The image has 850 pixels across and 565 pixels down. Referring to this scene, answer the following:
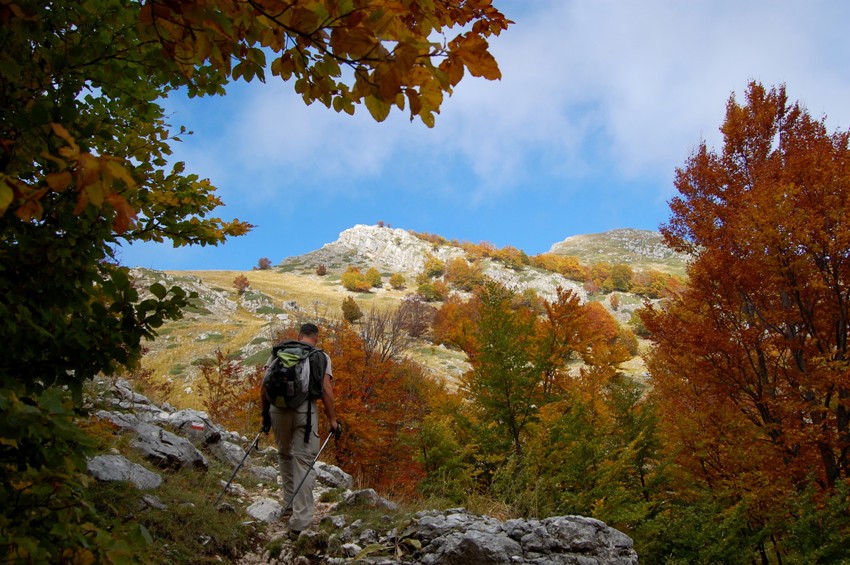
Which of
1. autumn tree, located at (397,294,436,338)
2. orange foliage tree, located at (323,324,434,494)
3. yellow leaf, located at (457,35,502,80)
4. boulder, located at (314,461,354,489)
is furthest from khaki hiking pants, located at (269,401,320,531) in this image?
autumn tree, located at (397,294,436,338)

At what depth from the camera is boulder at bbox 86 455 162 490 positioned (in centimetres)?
415

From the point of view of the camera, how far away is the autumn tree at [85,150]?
46.4 inches

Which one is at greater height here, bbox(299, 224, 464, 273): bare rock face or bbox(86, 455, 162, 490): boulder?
bbox(299, 224, 464, 273): bare rock face

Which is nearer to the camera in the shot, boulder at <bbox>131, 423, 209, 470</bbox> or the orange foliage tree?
boulder at <bbox>131, 423, 209, 470</bbox>

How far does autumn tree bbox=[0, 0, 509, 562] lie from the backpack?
9.37ft

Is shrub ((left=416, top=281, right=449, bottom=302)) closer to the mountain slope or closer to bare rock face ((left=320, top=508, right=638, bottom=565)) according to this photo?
the mountain slope

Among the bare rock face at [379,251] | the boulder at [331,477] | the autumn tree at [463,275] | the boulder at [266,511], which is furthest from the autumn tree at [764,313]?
the bare rock face at [379,251]

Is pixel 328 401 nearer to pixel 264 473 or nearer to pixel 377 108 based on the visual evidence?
pixel 264 473

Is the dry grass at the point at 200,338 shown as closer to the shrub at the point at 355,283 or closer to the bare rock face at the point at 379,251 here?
the shrub at the point at 355,283

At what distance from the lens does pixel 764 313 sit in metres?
8.02

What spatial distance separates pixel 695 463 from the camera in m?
8.61

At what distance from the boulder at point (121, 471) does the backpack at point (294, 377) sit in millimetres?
1307

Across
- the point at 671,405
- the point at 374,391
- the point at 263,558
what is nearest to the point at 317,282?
the point at 374,391

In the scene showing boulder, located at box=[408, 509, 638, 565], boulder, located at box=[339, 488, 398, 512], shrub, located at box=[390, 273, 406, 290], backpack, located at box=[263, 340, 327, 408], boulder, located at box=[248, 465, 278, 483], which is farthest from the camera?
shrub, located at box=[390, 273, 406, 290]
